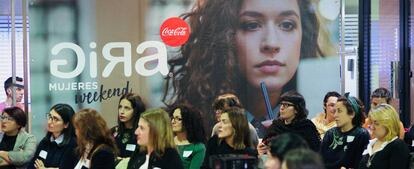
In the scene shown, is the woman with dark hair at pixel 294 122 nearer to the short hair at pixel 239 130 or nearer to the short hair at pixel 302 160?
the short hair at pixel 239 130

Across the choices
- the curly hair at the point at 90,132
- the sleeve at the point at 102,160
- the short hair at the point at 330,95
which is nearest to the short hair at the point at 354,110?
the short hair at the point at 330,95

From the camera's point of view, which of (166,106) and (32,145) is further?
Answer: (166,106)

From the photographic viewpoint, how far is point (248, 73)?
699cm

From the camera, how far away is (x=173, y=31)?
6.79 meters

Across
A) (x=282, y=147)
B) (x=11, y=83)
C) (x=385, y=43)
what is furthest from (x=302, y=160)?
(x=385, y=43)

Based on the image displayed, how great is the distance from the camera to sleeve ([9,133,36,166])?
5964 mm

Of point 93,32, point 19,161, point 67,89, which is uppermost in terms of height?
point 93,32

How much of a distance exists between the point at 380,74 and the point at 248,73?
2.71 meters

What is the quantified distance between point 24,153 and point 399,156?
2941mm

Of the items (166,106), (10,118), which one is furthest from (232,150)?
(10,118)

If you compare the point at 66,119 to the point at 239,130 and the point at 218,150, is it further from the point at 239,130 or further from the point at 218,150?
the point at 239,130

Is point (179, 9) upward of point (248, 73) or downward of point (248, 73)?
upward

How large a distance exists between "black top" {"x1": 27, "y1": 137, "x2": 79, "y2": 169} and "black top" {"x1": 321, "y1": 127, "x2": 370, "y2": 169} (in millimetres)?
2000

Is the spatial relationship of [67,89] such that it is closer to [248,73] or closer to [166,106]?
[166,106]
